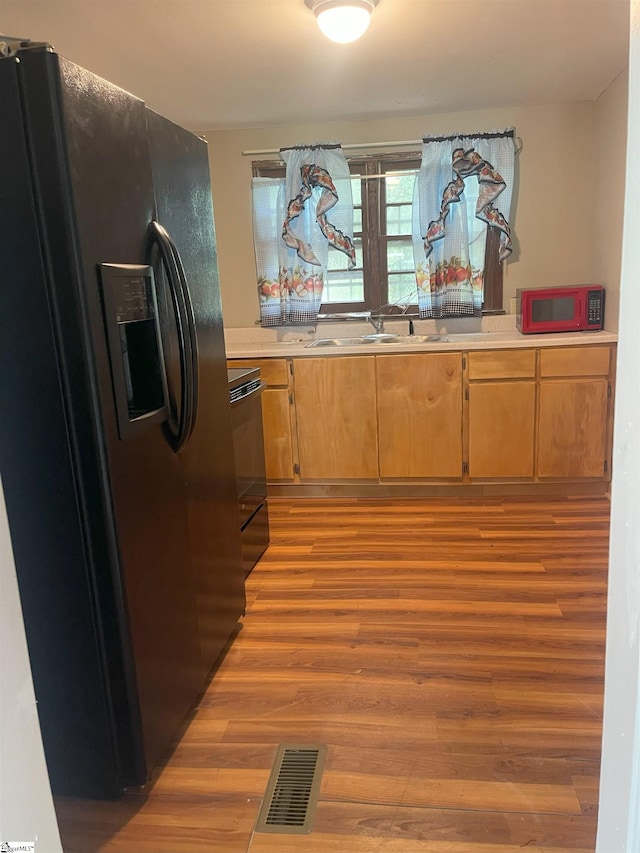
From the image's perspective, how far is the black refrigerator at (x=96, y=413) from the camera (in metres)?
1.26

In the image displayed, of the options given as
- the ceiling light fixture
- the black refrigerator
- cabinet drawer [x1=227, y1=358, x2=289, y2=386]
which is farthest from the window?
the black refrigerator

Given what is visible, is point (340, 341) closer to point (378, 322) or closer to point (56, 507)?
point (378, 322)

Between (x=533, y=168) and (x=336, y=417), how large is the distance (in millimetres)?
1966

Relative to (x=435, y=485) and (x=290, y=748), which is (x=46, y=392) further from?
(x=435, y=485)

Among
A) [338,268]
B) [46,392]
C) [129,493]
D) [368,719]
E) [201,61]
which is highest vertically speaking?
[201,61]

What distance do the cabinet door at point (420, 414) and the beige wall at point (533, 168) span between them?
0.86 meters

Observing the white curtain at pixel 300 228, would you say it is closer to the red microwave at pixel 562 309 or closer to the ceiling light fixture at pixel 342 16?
the red microwave at pixel 562 309

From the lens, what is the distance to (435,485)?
373 centimetres

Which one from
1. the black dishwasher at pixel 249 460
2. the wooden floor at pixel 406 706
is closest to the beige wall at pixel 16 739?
the wooden floor at pixel 406 706

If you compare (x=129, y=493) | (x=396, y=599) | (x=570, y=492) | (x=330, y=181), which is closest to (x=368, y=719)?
(x=396, y=599)

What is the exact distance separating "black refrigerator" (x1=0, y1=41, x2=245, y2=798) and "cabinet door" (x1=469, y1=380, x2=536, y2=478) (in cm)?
217

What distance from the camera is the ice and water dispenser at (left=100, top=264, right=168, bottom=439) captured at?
139 cm

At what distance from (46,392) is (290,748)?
3.79 ft

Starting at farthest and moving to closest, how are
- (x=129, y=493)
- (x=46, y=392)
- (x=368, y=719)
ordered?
(x=368, y=719)
(x=129, y=493)
(x=46, y=392)
